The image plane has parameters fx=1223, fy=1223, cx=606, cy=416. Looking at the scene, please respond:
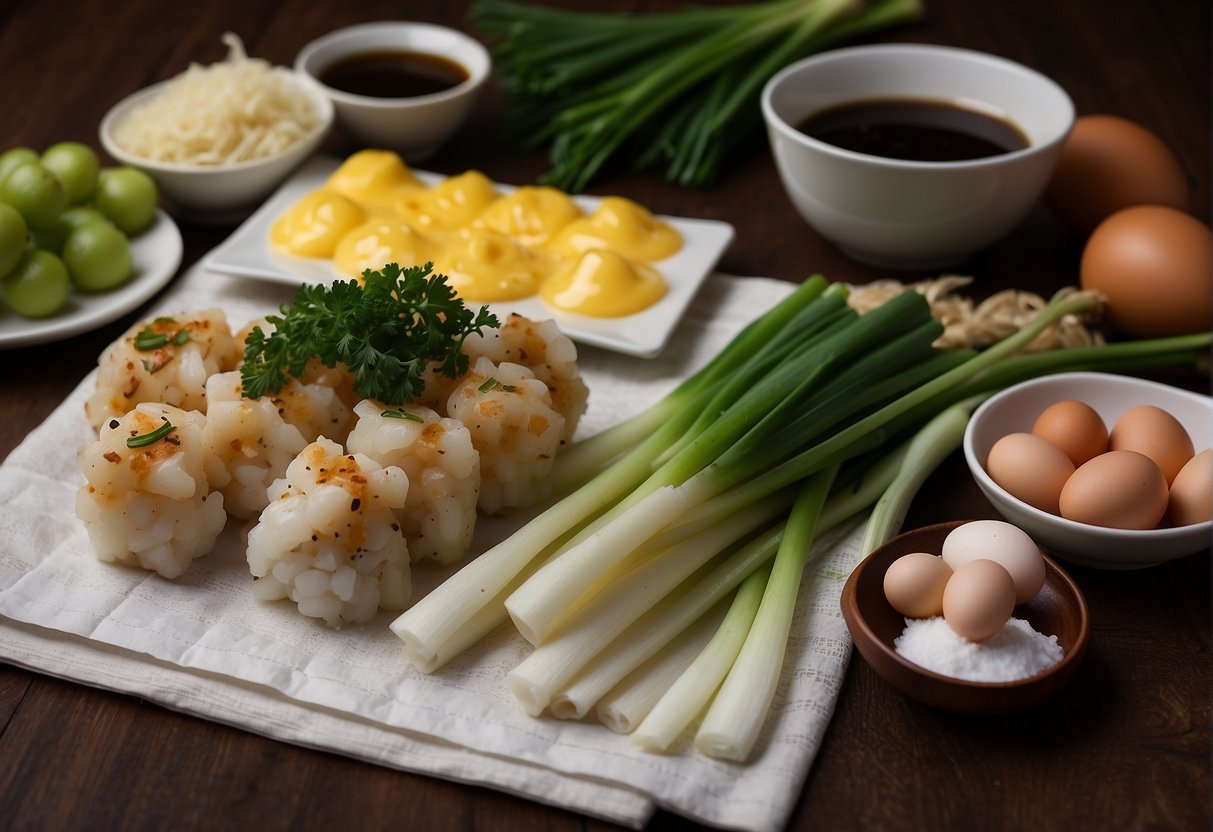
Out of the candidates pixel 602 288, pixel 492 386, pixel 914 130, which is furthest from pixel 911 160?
pixel 492 386

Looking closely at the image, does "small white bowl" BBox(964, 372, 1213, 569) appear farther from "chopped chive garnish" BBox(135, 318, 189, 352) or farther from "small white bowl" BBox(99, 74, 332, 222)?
"small white bowl" BBox(99, 74, 332, 222)

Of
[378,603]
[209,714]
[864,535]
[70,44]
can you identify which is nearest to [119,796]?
[209,714]

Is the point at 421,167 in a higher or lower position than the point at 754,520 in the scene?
lower

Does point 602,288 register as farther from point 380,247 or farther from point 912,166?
point 912,166

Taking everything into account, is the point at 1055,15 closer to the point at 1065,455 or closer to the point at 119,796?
the point at 1065,455

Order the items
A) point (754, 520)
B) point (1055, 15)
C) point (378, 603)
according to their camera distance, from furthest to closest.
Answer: point (1055, 15)
point (754, 520)
point (378, 603)

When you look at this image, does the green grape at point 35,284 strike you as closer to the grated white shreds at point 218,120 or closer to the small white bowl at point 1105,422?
the grated white shreds at point 218,120
